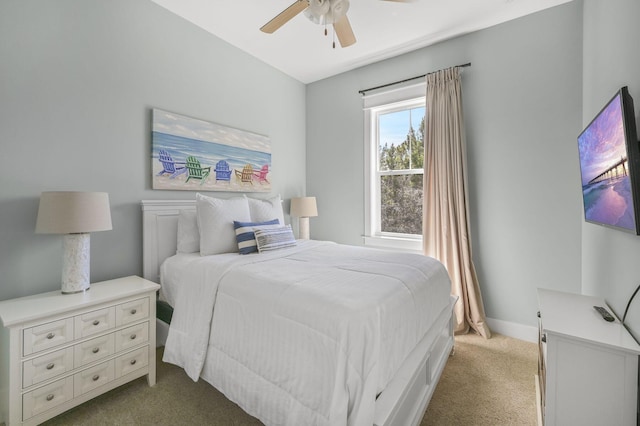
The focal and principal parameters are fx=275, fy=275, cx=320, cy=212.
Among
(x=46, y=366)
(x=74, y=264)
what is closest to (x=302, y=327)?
(x=46, y=366)

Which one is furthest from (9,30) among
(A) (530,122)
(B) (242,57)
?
(A) (530,122)

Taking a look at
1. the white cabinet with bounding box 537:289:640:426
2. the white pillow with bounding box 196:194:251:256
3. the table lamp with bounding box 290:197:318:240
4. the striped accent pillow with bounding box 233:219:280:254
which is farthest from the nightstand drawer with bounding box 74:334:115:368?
the white cabinet with bounding box 537:289:640:426

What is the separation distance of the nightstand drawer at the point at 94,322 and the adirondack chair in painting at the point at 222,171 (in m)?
1.56

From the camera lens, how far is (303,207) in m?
3.52

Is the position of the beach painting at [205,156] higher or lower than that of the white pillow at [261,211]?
higher

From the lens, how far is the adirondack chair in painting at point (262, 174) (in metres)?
3.31

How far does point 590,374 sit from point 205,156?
3047 millimetres

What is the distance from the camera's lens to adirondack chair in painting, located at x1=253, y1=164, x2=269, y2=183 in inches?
130

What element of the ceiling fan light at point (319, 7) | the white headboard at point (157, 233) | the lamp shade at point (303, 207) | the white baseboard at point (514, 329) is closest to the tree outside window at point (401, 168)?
the lamp shade at point (303, 207)

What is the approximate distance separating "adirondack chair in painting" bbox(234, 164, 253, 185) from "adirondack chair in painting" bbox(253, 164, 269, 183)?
74 millimetres

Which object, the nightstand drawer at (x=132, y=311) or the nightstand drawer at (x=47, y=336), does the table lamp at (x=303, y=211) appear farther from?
the nightstand drawer at (x=47, y=336)

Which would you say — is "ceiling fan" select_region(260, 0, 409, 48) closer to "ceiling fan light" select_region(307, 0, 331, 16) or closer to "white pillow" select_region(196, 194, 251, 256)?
"ceiling fan light" select_region(307, 0, 331, 16)

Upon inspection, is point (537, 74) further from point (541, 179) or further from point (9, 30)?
point (9, 30)

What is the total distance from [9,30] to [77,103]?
1.56 feet
